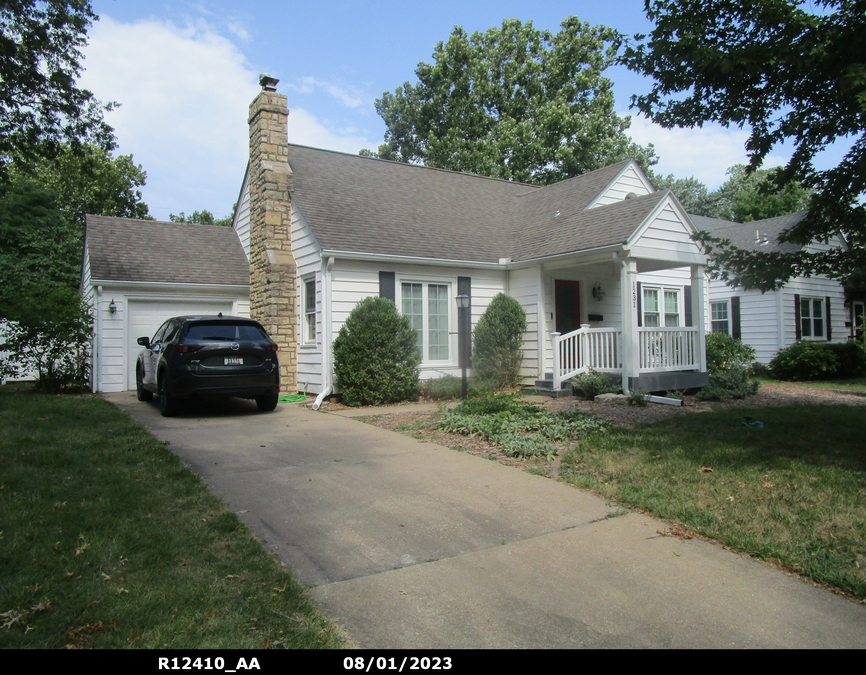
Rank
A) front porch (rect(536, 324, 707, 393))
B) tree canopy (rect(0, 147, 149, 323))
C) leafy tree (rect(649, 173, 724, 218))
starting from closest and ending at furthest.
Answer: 1. front porch (rect(536, 324, 707, 393))
2. tree canopy (rect(0, 147, 149, 323))
3. leafy tree (rect(649, 173, 724, 218))

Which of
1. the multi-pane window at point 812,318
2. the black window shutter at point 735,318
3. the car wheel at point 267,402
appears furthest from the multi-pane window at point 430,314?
the multi-pane window at point 812,318

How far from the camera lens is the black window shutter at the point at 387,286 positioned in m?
12.2

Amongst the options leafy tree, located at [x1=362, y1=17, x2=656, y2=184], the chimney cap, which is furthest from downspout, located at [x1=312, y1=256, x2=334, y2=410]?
leafy tree, located at [x1=362, y1=17, x2=656, y2=184]

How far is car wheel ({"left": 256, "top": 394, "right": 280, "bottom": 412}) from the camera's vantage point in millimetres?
10062

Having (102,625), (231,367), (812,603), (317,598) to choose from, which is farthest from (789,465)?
(231,367)

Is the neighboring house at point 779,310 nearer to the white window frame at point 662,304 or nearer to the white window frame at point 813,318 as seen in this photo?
the white window frame at point 813,318

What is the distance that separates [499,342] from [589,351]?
1.94 meters

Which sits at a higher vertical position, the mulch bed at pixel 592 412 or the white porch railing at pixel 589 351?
the white porch railing at pixel 589 351

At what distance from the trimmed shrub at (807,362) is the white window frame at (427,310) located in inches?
423

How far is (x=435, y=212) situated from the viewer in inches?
590

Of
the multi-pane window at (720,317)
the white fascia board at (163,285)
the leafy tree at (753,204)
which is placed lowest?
the multi-pane window at (720,317)

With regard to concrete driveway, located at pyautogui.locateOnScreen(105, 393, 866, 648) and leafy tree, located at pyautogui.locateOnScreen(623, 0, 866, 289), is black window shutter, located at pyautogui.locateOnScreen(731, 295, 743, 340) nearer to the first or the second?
leafy tree, located at pyautogui.locateOnScreen(623, 0, 866, 289)

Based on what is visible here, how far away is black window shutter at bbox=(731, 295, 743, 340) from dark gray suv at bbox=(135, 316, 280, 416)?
16.1 metres
